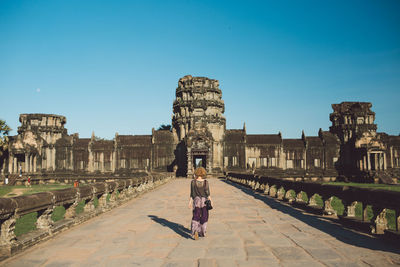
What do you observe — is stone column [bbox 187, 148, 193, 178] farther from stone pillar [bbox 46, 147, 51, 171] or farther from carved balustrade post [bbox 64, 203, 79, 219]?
carved balustrade post [bbox 64, 203, 79, 219]

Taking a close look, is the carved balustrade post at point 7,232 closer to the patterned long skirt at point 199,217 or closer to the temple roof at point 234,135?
the patterned long skirt at point 199,217

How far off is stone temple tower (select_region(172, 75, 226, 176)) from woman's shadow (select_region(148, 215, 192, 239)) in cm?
3481

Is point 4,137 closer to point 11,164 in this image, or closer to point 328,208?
point 11,164

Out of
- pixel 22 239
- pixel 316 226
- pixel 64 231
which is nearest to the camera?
pixel 22 239

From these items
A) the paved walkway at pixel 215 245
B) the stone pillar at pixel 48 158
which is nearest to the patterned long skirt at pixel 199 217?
the paved walkway at pixel 215 245

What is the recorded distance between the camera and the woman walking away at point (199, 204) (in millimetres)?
7038

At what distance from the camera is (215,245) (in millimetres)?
6398

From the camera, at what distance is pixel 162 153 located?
159 ft

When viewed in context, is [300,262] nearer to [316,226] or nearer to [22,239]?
[316,226]

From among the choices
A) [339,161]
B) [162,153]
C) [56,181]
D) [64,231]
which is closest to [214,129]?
[162,153]

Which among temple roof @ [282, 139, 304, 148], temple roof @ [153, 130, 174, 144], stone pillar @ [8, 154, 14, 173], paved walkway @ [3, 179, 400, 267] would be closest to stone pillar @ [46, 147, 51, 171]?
stone pillar @ [8, 154, 14, 173]

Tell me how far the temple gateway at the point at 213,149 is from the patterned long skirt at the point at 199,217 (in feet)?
125

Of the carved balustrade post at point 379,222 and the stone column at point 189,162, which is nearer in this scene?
the carved balustrade post at point 379,222

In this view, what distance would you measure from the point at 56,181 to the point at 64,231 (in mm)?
38580
